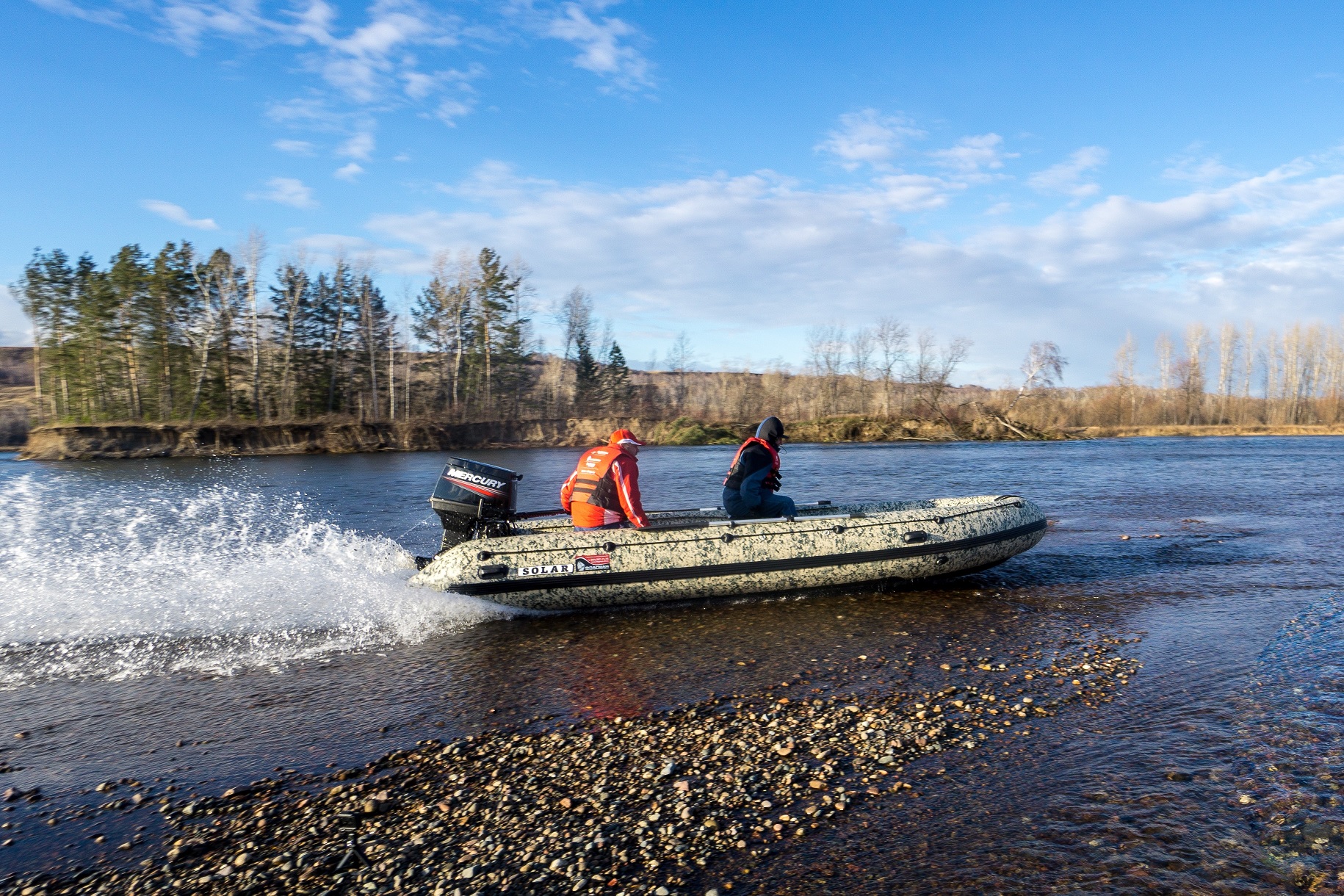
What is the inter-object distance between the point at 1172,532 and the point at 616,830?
13.0 m

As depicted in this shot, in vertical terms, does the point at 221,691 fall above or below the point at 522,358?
below

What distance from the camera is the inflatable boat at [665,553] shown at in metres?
8.57

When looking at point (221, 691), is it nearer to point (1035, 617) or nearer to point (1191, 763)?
point (1191, 763)

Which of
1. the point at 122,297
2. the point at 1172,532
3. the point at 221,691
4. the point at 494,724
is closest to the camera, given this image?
the point at 494,724

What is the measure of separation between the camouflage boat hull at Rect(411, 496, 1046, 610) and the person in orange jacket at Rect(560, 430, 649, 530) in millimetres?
238

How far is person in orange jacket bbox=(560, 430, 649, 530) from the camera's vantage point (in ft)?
29.0

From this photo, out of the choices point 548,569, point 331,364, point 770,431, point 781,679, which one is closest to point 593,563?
point 548,569

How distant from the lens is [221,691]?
6.66 m

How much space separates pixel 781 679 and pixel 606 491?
3367 mm

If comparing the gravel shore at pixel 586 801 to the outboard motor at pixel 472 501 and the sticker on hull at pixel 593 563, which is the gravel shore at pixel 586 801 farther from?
the outboard motor at pixel 472 501

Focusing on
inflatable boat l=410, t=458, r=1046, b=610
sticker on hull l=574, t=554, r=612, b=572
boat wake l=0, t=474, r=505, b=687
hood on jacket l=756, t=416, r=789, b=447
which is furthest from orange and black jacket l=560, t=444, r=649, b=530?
hood on jacket l=756, t=416, r=789, b=447

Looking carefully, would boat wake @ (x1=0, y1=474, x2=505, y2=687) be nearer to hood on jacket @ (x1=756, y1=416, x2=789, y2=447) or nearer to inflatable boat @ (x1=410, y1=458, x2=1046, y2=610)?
inflatable boat @ (x1=410, y1=458, x2=1046, y2=610)

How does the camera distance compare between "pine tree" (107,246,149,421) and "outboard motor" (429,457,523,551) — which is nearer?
"outboard motor" (429,457,523,551)

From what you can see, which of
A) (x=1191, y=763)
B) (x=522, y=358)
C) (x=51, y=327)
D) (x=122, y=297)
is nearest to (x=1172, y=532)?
(x=1191, y=763)
